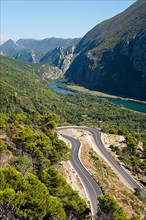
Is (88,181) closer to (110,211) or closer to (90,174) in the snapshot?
(90,174)

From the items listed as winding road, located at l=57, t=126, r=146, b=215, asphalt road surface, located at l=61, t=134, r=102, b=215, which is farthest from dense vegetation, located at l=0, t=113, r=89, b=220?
winding road, located at l=57, t=126, r=146, b=215

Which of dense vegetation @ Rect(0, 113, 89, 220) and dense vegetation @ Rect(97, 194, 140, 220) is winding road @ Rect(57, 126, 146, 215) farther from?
dense vegetation @ Rect(97, 194, 140, 220)

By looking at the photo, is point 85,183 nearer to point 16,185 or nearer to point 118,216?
point 118,216

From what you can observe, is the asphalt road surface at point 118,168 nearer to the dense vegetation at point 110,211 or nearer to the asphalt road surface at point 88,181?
the asphalt road surface at point 88,181

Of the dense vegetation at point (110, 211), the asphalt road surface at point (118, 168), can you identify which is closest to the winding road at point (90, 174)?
the asphalt road surface at point (118, 168)

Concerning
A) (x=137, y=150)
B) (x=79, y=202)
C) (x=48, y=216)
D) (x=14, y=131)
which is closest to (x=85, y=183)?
(x=14, y=131)

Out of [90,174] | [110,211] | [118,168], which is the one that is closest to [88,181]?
[90,174]

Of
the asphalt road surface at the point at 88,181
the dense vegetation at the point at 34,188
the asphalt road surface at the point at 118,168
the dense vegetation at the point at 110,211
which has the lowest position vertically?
the asphalt road surface at the point at 118,168

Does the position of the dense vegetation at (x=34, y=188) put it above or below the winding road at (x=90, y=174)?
above

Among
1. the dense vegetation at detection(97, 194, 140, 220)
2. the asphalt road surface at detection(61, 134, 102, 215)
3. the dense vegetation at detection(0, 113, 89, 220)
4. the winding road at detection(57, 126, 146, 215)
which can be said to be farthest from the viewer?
the winding road at detection(57, 126, 146, 215)

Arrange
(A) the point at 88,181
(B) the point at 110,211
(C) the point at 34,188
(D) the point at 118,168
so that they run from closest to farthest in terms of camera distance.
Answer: (C) the point at 34,188, (B) the point at 110,211, (A) the point at 88,181, (D) the point at 118,168

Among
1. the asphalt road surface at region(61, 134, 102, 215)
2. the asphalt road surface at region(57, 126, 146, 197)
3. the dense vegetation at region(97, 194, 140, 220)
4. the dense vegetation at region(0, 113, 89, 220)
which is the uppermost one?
the dense vegetation at region(0, 113, 89, 220)

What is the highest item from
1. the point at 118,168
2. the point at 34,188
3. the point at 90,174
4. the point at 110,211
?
the point at 34,188
